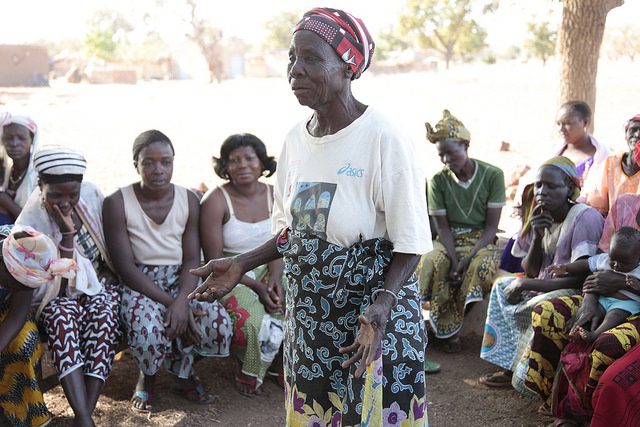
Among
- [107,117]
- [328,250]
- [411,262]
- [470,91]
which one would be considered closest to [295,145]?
[328,250]

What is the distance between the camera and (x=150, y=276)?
170 inches

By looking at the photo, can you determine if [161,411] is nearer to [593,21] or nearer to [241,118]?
[593,21]

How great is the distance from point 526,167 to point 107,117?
11.4m

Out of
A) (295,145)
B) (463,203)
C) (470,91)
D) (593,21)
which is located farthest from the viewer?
(470,91)

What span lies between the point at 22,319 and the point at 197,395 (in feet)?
3.80

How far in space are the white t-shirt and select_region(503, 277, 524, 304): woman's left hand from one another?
2.04m

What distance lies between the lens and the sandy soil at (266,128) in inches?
162

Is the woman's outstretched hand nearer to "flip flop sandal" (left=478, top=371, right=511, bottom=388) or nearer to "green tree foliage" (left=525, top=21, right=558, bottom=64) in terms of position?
"flip flop sandal" (left=478, top=371, right=511, bottom=388)

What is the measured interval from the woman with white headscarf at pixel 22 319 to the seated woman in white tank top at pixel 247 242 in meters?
1.03

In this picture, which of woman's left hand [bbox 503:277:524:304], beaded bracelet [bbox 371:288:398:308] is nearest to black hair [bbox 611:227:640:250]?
woman's left hand [bbox 503:277:524:304]

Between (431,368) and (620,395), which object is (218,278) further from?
(431,368)

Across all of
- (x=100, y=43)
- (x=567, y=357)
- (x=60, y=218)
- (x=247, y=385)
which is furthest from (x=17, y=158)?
(x=100, y=43)

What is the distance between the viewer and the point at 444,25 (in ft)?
127

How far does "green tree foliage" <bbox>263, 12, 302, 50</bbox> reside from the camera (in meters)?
49.0
